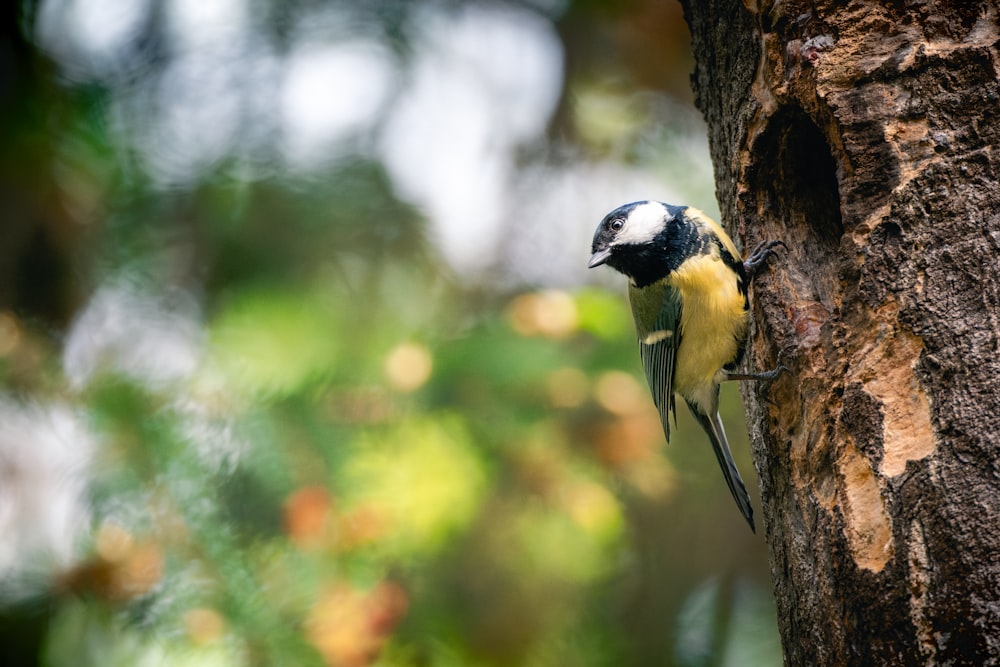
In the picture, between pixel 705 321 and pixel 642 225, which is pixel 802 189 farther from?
pixel 642 225

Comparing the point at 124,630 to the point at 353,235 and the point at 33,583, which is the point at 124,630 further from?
the point at 353,235

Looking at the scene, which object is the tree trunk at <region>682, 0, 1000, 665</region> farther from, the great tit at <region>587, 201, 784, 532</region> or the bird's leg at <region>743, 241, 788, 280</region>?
the great tit at <region>587, 201, 784, 532</region>

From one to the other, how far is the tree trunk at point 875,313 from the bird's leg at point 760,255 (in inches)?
0.9

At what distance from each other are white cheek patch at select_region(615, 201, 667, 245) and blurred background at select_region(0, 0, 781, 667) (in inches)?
7.5

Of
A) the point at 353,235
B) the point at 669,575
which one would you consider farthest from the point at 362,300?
the point at 669,575

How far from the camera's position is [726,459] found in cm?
197

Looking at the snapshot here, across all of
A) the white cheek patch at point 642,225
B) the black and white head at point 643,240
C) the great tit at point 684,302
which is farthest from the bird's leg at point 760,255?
the white cheek patch at point 642,225

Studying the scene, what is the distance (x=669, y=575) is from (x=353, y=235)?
129 cm

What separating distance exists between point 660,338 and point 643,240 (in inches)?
10.7

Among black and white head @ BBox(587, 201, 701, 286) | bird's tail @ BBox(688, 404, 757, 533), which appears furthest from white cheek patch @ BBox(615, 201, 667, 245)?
A: bird's tail @ BBox(688, 404, 757, 533)

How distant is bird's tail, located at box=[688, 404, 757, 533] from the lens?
1.90 meters

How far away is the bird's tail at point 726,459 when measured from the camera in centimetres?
190

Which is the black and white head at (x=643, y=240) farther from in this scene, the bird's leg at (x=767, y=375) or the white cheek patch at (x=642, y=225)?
the bird's leg at (x=767, y=375)

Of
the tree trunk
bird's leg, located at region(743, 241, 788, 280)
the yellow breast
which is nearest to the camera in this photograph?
the tree trunk
